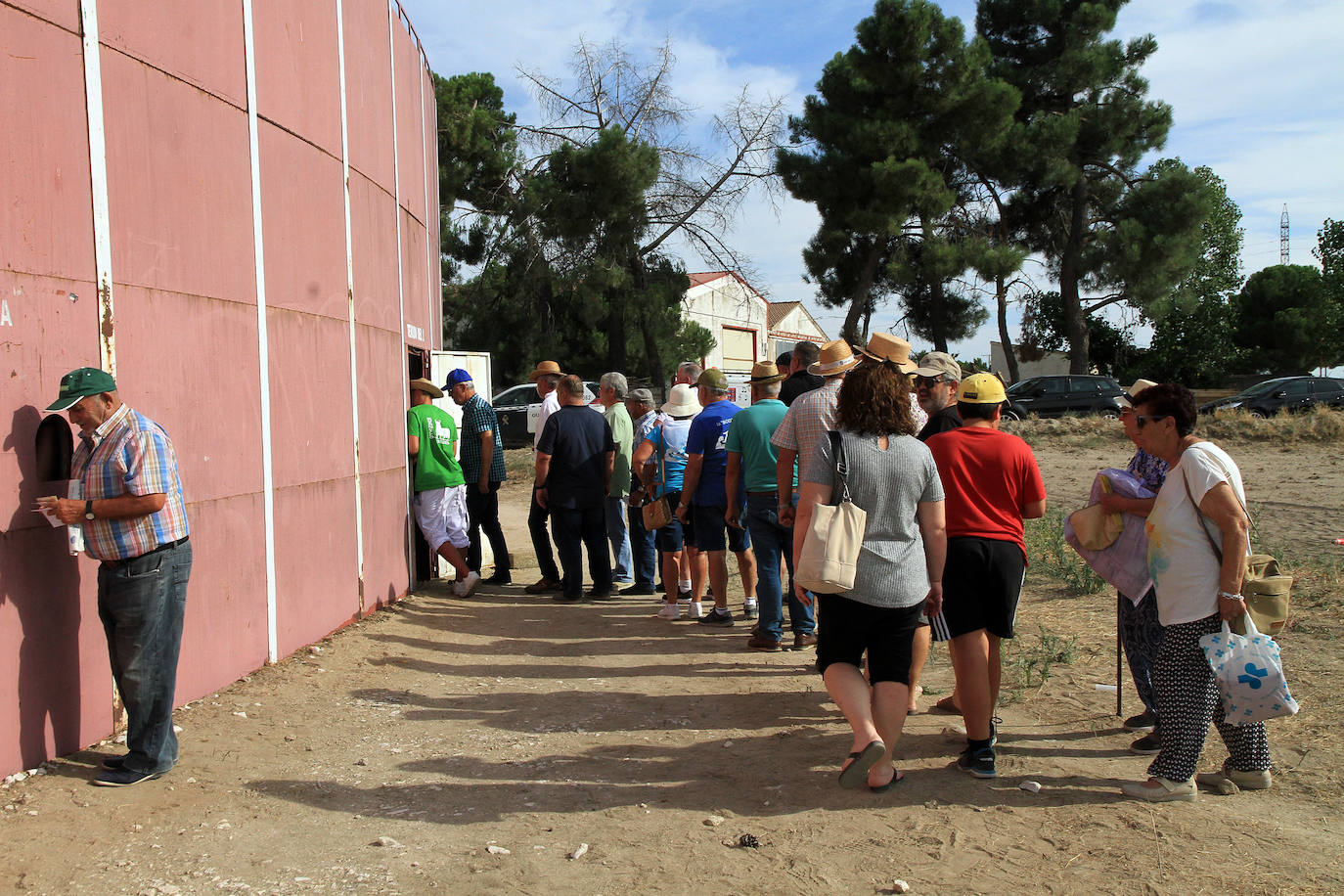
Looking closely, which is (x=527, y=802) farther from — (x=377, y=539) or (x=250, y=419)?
(x=377, y=539)

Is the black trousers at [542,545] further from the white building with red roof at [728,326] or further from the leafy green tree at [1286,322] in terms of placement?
the leafy green tree at [1286,322]

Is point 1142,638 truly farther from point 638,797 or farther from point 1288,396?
point 1288,396

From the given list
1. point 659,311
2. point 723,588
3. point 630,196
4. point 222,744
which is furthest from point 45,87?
point 659,311

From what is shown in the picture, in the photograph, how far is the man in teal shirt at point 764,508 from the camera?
659cm

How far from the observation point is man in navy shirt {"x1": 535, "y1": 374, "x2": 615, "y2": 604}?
8.43 metres

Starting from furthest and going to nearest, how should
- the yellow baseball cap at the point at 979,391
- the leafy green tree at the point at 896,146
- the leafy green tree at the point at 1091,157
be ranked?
the leafy green tree at the point at 1091,157 < the leafy green tree at the point at 896,146 < the yellow baseball cap at the point at 979,391

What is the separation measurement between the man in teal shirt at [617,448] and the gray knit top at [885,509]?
16.2ft

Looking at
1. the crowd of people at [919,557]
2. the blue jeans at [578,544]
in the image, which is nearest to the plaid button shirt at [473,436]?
the blue jeans at [578,544]

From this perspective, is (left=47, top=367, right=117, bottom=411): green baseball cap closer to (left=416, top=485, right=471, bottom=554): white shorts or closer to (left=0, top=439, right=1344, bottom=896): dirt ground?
(left=0, top=439, right=1344, bottom=896): dirt ground

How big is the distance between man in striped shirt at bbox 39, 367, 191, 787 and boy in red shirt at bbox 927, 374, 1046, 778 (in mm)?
3262

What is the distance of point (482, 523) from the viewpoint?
31.1ft

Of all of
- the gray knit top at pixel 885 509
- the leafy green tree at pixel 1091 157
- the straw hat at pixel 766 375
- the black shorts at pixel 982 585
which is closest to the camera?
the gray knit top at pixel 885 509

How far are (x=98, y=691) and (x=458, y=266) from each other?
2667 cm

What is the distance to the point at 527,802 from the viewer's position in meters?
4.29
